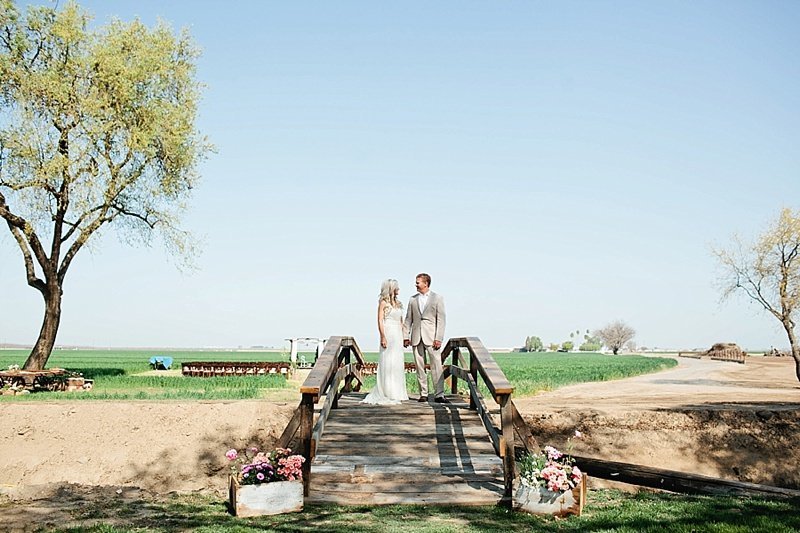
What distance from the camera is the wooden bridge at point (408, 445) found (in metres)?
9.15

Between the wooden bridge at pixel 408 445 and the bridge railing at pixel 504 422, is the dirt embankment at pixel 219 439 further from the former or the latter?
the bridge railing at pixel 504 422

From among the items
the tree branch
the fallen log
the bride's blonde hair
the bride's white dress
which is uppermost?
the tree branch

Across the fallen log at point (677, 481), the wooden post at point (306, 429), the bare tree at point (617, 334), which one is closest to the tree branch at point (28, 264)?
the wooden post at point (306, 429)

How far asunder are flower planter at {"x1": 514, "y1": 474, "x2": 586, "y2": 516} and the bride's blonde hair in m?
4.90

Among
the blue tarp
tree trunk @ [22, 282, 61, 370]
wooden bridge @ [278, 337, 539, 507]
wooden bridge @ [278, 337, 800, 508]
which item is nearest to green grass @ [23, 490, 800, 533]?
wooden bridge @ [278, 337, 800, 508]

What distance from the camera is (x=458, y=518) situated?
8.19 m

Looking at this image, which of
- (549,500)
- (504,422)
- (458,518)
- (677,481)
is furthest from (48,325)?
(677,481)

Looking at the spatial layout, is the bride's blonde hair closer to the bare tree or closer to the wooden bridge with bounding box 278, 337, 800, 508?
the wooden bridge with bounding box 278, 337, 800, 508

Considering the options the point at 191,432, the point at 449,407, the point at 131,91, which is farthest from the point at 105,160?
the point at 449,407

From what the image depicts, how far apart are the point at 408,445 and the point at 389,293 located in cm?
310

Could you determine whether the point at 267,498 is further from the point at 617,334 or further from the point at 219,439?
the point at 617,334

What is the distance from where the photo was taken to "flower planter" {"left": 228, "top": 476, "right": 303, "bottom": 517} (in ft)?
28.0

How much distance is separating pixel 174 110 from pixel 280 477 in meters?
21.0

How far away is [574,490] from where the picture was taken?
8.46 meters
